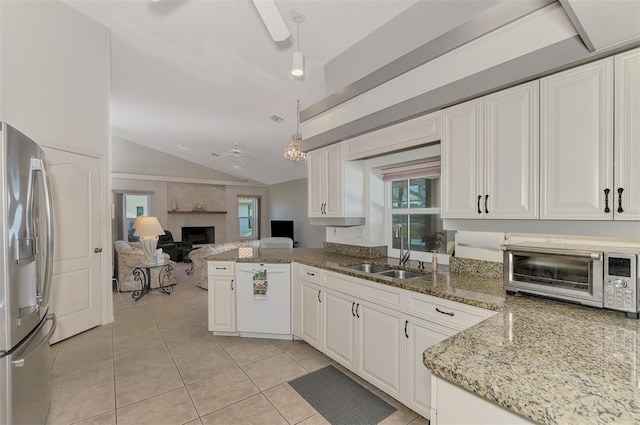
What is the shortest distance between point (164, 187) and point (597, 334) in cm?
980

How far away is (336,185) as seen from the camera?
3.17 m

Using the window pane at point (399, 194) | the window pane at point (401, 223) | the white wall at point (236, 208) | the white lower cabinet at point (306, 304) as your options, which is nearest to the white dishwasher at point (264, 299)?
the white lower cabinet at point (306, 304)

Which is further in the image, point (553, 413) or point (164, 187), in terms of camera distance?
point (164, 187)

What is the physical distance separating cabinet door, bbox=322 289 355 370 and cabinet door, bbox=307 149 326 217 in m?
1.06

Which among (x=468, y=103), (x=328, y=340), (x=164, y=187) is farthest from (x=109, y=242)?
(x=164, y=187)

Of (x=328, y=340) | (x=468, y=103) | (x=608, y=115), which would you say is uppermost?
(x=468, y=103)

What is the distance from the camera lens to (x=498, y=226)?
6.05 ft

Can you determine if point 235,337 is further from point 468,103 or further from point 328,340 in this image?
point 468,103

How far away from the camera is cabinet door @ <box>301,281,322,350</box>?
9.06ft

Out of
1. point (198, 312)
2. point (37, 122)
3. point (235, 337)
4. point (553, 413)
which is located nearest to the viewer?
point (553, 413)

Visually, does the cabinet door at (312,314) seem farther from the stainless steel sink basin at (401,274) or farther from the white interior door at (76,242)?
the white interior door at (76,242)

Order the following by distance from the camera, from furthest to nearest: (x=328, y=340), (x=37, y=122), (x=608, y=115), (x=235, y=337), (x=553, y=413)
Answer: (x=235, y=337) → (x=37, y=122) → (x=328, y=340) → (x=608, y=115) → (x=553, y=413)

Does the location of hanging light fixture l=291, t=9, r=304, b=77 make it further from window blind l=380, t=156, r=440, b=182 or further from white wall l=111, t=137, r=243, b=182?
white wall l=111, t=137, r=243, b=182

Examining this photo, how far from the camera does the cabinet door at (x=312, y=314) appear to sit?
9.06 feet
